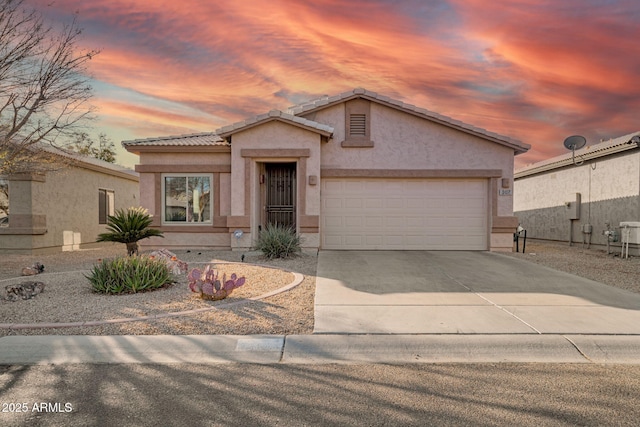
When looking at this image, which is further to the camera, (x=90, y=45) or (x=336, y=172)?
(x=336, y=172)

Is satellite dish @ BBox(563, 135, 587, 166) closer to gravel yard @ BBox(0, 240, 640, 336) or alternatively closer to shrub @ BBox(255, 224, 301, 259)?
gravel yard @ BBox(0, 240, 640, 336)

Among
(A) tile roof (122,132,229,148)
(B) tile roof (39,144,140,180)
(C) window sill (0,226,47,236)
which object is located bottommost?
(C) window sill (0,226,47,236)

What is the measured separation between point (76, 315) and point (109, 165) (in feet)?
48.4

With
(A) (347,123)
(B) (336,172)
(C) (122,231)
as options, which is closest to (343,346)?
(C) (122,231)

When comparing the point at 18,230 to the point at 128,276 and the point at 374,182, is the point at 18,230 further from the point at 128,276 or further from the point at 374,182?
the point at 374,182

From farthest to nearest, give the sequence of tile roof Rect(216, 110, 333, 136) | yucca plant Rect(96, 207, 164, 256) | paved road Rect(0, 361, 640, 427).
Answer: tile roof Rect(216, 110, 333, 136)
yucca plant Rect(96, 207, 164, 256)
paved road Rect(0, 361, 640, 427)

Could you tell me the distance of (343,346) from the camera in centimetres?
502

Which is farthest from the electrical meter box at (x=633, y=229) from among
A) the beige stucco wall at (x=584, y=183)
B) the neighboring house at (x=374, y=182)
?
the neighboring house at (x=374, y=182)

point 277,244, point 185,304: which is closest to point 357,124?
point 277,244

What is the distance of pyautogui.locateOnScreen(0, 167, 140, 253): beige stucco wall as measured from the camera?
14117 millimetres


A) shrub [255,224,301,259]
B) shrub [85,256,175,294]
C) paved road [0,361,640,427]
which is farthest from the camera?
shrub [255,224,301,259]

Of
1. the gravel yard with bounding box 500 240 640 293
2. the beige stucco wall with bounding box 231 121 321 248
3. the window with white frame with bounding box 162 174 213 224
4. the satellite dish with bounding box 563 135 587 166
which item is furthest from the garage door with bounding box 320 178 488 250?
the satellite dish with bounding box 563 135 587 166

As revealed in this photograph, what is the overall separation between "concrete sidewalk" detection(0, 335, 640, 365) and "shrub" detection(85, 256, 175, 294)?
223cm

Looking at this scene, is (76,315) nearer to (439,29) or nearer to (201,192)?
(201,192)
